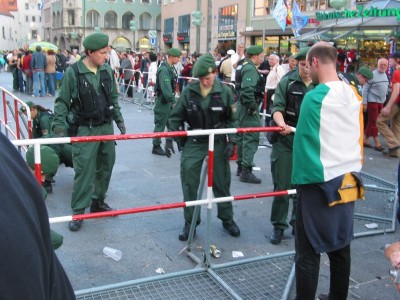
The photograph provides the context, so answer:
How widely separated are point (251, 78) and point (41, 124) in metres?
3.15

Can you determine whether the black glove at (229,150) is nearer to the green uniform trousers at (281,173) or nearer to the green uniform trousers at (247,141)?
the green uniform trousers at (281,173)

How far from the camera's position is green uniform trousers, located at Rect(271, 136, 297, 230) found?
4.58 meters

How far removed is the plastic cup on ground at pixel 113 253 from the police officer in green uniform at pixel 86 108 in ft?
2.39

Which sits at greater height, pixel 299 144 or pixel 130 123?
pixel 299 144

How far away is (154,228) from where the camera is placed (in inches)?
199

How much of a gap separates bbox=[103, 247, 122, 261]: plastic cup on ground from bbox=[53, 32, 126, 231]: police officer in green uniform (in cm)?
73

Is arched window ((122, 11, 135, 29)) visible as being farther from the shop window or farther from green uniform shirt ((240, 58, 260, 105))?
green uniform shirt ((240, 58, 260, 105))

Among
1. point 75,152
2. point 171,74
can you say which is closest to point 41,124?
point 75,152

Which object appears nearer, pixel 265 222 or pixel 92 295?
pixel 92 295

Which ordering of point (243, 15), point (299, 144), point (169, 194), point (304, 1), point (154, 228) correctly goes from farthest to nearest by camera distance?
point (243, 15) → point (304, 1) → point (169, 194) → point (154, 228) → point (299, 144)

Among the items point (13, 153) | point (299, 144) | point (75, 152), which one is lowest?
point (75, 152)

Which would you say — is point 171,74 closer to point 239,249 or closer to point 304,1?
point 239,249

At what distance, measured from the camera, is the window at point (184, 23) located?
44344 millimetres

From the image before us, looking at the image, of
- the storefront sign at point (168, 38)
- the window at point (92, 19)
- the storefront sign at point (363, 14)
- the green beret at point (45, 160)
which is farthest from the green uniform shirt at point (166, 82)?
the window at point (92, 19)
